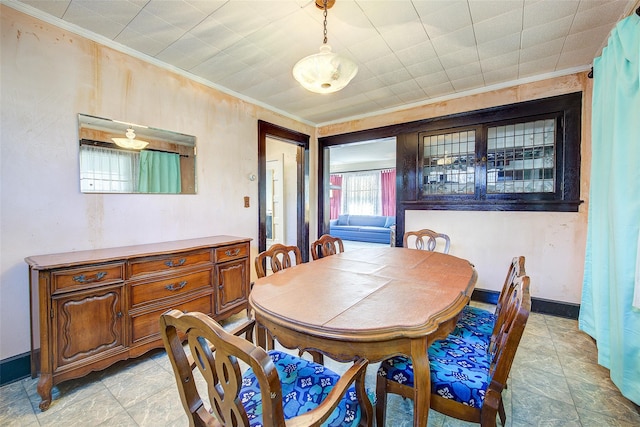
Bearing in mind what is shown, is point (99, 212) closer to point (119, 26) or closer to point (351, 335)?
point (119, 26)

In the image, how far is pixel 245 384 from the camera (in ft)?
3.70

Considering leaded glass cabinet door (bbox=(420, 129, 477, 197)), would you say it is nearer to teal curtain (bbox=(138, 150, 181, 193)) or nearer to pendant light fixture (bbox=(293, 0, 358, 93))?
pendant light fixture (bbox=(293, 0, 358, 93))

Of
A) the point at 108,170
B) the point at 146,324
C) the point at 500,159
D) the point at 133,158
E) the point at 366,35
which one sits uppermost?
the point at 366,35

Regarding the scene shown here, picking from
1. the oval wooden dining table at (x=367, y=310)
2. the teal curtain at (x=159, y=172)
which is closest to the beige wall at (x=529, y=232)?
the oval wooden dining table at (x=367, y=310)

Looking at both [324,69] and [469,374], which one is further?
[324,69]

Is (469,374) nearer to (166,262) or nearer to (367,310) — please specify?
(367,310)

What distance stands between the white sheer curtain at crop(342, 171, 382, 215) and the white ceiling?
6294mm

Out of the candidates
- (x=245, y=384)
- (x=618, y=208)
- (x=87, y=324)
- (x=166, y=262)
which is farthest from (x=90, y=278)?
(x=618, y=208)

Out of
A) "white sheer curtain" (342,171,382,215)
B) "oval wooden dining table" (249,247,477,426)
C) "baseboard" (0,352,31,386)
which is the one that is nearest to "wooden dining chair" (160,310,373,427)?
"oval wooden dining table" (249,247,477,426)

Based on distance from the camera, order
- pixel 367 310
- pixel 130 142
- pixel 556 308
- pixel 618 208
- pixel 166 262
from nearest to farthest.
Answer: pixel 367 310 → pixel 618 208 → pixel 166 262 → pixel 130 142 → pixel 556 308

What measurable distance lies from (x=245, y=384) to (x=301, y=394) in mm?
251

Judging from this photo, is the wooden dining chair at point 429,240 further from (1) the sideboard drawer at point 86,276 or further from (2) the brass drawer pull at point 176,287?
(1) the sideboard drawer at point 86,276

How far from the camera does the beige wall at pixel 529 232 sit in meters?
2.70

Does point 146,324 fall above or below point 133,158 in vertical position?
below
